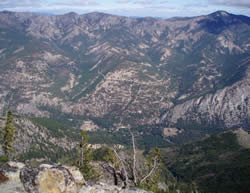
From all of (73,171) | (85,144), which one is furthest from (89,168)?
(73,171)

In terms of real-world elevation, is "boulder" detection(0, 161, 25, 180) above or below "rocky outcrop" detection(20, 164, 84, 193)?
below

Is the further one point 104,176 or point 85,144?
point 85,144

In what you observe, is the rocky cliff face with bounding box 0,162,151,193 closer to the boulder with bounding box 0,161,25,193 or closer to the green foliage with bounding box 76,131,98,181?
the boulder with bounding box 0,161,25,193

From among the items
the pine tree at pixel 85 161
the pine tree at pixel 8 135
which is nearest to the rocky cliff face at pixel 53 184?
the pine tree at pixel 85 161

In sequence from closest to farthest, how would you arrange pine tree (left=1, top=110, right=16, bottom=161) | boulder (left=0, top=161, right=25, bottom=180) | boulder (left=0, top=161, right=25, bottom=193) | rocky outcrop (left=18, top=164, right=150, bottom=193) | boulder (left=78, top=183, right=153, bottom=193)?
rocky outcrop (left=18, top=164, right=150, bottom=193) → boulder (left=78, top=183, right=153, bottom=193) → boulder (left=0, top=161, right=25, bottom=193) → boulder (left=0, top=161, right=25, bottom=180) → pine tree (left=1, top=110, right=16, bottom=161)

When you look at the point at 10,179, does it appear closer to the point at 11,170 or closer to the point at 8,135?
the point at 11,170

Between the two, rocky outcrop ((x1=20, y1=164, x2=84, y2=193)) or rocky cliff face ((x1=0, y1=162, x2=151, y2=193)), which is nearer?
rocky outcrop ((x1=20, y1=164, x2=84, y2=193))

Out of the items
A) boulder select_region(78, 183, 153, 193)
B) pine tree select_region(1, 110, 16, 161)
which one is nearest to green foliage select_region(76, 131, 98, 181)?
boulder select_region(78, 183, 153, 193)

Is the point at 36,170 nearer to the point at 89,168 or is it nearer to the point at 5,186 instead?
the point at 5,186

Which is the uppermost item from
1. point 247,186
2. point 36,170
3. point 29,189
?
point 36,170
